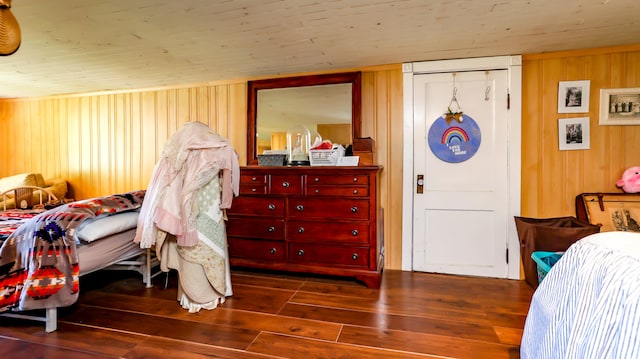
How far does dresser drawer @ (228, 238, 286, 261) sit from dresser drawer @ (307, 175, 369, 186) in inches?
26.7

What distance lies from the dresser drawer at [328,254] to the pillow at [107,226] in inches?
53.7

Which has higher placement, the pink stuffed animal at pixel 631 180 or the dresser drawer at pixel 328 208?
the pink stuffed animal at pixel 631 180

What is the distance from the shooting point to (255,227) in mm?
3115

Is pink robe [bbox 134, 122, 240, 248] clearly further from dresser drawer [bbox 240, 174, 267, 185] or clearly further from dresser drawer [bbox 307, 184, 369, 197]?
dresser drawer [bbox 307, 184, 369, 197]

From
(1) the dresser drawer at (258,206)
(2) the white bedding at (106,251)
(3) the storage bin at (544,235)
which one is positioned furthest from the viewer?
(1) the dresser drawer at (258,206)

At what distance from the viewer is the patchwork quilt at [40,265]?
1931 millimetres

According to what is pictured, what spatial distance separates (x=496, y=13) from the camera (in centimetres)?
216

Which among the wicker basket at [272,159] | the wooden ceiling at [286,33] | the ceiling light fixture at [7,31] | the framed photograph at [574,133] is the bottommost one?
the wicker basket at [272,159]

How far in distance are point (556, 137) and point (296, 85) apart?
2.57 metres

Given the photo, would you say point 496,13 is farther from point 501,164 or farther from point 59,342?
point 59,342

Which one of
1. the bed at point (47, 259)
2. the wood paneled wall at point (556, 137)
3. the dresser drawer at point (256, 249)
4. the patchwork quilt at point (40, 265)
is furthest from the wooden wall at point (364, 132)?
the patchwork quilt at point (40, 265)

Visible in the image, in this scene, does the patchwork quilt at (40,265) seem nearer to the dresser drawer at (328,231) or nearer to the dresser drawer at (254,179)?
the dresser drawer at (254,179)

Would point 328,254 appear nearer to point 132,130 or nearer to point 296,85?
point 296,85

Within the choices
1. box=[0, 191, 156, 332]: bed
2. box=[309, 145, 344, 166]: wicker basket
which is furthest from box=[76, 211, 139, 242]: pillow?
box=[309, 145, 344, 166]: wicker basket
